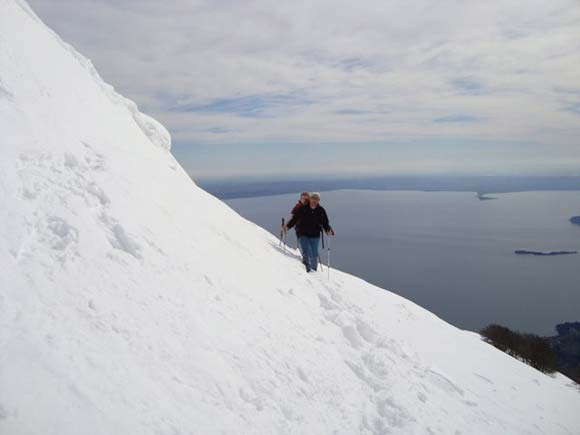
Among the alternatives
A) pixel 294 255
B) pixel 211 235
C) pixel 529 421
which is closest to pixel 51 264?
pixel 211 235

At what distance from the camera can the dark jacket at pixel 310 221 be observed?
1155cm

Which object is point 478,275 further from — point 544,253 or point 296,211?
point 296,211

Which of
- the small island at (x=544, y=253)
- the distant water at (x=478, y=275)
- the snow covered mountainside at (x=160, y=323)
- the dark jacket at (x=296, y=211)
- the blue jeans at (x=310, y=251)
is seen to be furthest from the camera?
the small island at (x=544, y=253)

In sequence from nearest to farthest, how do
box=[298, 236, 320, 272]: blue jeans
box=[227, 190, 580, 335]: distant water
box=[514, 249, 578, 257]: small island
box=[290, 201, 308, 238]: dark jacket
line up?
box=[298, 236, 320, 272]: blue jeans
box=[290, 201, 308, 238]: dark jacket
box=[227, 190, 580, 335]: distant water
box=[514, 249, 578, 257]: small island

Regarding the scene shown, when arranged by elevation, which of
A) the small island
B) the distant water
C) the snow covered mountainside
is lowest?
the distant water

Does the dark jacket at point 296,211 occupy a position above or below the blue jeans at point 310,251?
above

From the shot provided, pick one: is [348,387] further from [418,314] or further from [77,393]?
[418,314]

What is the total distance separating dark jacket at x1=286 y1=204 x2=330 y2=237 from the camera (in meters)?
11.5

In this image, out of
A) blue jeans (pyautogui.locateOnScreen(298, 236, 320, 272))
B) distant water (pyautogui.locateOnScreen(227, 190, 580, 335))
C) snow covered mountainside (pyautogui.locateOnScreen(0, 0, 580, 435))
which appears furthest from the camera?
distant water (pyautogui.locateOnScreen(227, 190, 580, 335))

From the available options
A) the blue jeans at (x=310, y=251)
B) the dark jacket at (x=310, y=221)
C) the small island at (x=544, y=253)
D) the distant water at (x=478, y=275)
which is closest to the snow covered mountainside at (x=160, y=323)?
the blue jeans at (x=310, y=251)

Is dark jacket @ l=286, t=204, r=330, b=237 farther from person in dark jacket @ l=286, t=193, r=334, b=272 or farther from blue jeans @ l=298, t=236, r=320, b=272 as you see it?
blue jeans @ l=298, t=236, r=320, b=272

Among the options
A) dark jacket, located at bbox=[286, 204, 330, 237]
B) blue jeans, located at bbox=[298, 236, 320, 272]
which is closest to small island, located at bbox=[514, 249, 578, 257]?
dark jacket, located at bbox=[286, 204, 330, 237]

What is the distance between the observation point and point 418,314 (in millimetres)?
11828

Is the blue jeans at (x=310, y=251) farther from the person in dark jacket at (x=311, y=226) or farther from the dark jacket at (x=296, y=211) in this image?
the dark jacket at (x=296, y=211)
